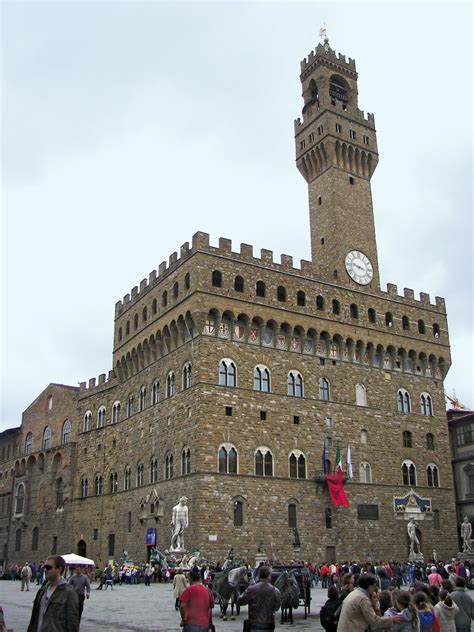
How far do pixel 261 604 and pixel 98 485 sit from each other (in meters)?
39.2

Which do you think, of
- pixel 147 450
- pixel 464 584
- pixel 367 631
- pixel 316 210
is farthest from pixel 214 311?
pixel 367 631

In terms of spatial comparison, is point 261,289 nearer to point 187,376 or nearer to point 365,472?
point 187,376

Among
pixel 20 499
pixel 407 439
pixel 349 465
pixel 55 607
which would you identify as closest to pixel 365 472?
pixel 349 465

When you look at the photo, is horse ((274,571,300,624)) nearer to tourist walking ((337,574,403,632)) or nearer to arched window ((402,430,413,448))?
tourist walking ((337,574,403,632))

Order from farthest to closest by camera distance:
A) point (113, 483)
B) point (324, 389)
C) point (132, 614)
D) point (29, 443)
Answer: point (29, 443)
point (113, 483)
point (324, 389)
point (132, 614)

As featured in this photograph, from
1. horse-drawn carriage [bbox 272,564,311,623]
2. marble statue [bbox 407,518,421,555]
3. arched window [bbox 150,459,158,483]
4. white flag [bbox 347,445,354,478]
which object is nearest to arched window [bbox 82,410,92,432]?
arched window [bbox 150,459,158,483]

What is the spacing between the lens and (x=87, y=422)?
49438 millimetres

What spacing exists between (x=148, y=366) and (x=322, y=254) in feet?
45.7

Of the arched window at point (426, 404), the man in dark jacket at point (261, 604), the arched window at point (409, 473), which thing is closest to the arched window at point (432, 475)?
the arched window at point (409, 473)

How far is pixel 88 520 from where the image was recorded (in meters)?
45.8

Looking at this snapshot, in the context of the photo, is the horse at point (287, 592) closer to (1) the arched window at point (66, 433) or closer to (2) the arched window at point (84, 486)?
(2) the arched window at point (84, 486)

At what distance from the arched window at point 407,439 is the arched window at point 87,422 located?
22.1m

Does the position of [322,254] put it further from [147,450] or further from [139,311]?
[147,450]

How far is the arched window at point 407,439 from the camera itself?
43.2 meters
